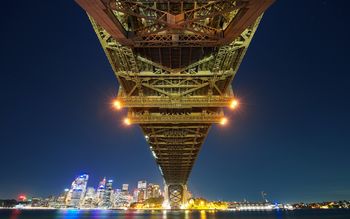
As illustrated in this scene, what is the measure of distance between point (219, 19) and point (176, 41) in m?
2.86

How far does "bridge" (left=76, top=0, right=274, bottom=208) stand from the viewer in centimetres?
1198

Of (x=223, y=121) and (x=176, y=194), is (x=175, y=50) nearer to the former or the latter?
(x=223, y=121)

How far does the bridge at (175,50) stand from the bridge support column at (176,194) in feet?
227

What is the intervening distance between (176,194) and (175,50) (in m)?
87.9

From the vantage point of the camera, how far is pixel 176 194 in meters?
101

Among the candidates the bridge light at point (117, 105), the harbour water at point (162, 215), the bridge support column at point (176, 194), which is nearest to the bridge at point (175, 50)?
the bridge light at point (117, 105)

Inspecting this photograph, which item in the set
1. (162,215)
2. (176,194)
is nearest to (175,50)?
(162,215)

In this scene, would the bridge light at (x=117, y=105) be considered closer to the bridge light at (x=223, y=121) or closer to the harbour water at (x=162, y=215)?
the bridge light at (x=223, y=121)

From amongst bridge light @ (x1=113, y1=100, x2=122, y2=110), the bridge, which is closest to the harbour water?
the bridge

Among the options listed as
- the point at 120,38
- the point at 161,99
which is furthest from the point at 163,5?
the point at 161,99

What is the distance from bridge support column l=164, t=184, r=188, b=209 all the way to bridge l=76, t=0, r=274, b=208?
227ft

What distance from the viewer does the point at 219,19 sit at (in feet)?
51.8

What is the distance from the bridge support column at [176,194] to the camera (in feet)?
319

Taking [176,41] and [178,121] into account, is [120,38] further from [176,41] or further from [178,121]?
[178,121]
